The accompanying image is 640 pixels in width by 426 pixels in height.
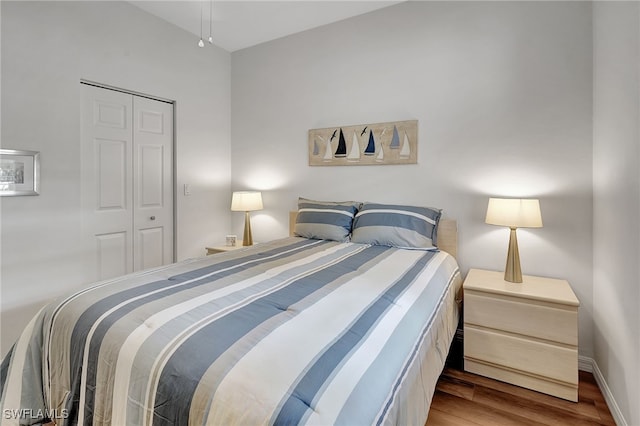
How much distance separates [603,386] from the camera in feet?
6.08

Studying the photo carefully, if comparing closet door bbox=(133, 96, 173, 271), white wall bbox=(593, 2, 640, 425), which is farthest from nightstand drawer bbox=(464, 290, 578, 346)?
closet door bbox=(133, 96, 173, 271)

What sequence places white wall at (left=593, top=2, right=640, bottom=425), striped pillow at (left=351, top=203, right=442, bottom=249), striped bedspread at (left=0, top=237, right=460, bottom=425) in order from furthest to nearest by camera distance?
striped pillow at (left=351, top=203, right=442, bottom=249), white wall at (left=593, top=2, right=640, bottom=425), striped bedspread at (left=0, top=237, right=460, bottom=425)

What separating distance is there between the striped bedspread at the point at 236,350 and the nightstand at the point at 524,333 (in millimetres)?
393

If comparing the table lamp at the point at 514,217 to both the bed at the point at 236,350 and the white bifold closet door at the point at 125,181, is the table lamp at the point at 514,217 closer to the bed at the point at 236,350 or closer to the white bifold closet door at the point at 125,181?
the bed at the point at 236,350

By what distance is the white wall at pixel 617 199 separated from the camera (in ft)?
4.70

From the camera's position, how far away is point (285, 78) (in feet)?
10.8

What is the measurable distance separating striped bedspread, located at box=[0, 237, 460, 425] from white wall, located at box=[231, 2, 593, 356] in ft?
3.46

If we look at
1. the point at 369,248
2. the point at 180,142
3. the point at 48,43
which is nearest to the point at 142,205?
the point at 180,142

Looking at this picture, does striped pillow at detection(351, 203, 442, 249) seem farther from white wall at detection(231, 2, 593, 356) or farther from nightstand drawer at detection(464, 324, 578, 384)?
nightstand drawer at detection(464, 324, 578, 384)

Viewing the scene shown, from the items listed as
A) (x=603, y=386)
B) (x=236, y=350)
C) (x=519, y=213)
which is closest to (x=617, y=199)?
Answer: (x=519, y=213)

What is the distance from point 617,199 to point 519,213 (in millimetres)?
456

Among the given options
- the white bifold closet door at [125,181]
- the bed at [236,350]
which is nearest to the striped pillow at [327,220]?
the bed at [236,350]

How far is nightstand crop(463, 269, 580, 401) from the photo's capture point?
1.77m

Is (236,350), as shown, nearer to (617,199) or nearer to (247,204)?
(617,199)
